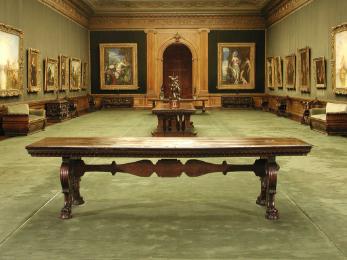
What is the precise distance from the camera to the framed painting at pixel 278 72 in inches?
990

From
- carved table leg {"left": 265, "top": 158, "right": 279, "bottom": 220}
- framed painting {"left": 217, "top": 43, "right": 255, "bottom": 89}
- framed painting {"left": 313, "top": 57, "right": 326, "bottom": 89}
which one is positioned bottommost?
carved table leg {"left": 265, "top": 158, "right": 279, "bottom": 220}

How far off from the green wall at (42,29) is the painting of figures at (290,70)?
1034 centimetres

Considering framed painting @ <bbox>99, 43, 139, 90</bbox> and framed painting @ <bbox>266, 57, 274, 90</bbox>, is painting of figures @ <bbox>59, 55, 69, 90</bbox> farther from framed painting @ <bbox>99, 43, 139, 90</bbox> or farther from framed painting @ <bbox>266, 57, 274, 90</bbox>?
framed painting @ <bbox>266, 57, 274, 90</bbox>

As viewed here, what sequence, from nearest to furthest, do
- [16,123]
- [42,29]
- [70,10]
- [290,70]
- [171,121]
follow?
[16,123] → [171,121] → [42,29] → [290,70] → [70,10]

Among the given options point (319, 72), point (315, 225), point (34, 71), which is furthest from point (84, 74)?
point (315, 225)

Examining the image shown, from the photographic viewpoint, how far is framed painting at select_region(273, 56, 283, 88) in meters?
25.1

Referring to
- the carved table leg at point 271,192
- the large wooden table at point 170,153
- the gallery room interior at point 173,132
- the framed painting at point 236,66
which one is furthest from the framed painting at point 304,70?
the carved table leg at point 271,192

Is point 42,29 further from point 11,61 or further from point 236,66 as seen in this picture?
point 236,66

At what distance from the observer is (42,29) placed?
19812 mm

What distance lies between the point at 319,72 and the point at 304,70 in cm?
221

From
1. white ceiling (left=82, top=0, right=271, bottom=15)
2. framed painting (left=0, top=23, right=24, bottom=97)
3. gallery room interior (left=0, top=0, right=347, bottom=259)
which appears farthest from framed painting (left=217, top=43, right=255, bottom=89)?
framed painting (left=0, top=23, right=24, bottom=97)

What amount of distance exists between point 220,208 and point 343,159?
493 centimetres

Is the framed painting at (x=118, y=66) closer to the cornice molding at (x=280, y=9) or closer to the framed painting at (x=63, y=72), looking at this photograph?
the framed painting at (x=63, y=72)

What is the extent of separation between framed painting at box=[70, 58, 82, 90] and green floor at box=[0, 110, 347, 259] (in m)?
15.9
